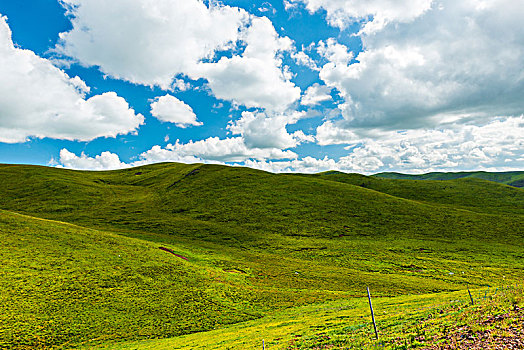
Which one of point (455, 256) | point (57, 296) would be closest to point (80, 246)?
point (57, 296)

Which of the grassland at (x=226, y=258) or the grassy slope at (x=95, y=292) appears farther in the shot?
the grassland at (x=226, y=258)

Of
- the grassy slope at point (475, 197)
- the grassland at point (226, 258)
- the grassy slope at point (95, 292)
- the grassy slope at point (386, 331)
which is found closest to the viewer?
the grassy slope at point (386, 331)

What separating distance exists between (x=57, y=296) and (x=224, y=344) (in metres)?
30.4

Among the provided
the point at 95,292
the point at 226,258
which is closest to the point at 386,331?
the point at 95,292

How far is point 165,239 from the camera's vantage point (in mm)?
83438

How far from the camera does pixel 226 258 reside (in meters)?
68.4

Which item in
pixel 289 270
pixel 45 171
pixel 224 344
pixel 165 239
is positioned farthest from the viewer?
pixel 45 171

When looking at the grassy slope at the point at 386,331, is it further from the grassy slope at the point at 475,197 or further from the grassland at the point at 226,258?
the grassy slope at the point at 475,197

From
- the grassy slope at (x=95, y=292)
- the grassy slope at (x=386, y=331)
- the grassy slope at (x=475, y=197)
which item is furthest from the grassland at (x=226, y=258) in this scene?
the grassy slope at (x=475, y=197)

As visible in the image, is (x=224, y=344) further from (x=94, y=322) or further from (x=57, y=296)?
(x=57, y=296)

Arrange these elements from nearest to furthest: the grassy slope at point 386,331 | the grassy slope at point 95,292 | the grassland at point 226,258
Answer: the grassy slope at point 386,331, the grassy slope at point 95,292, the grassland at point 226,258

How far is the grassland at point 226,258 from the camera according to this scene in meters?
34.1

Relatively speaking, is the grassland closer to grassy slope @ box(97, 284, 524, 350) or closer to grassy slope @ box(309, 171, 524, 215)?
grassy slope @ box(97, 284, 524, 350)

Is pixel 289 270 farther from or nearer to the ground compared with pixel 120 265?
nearer to the ground
